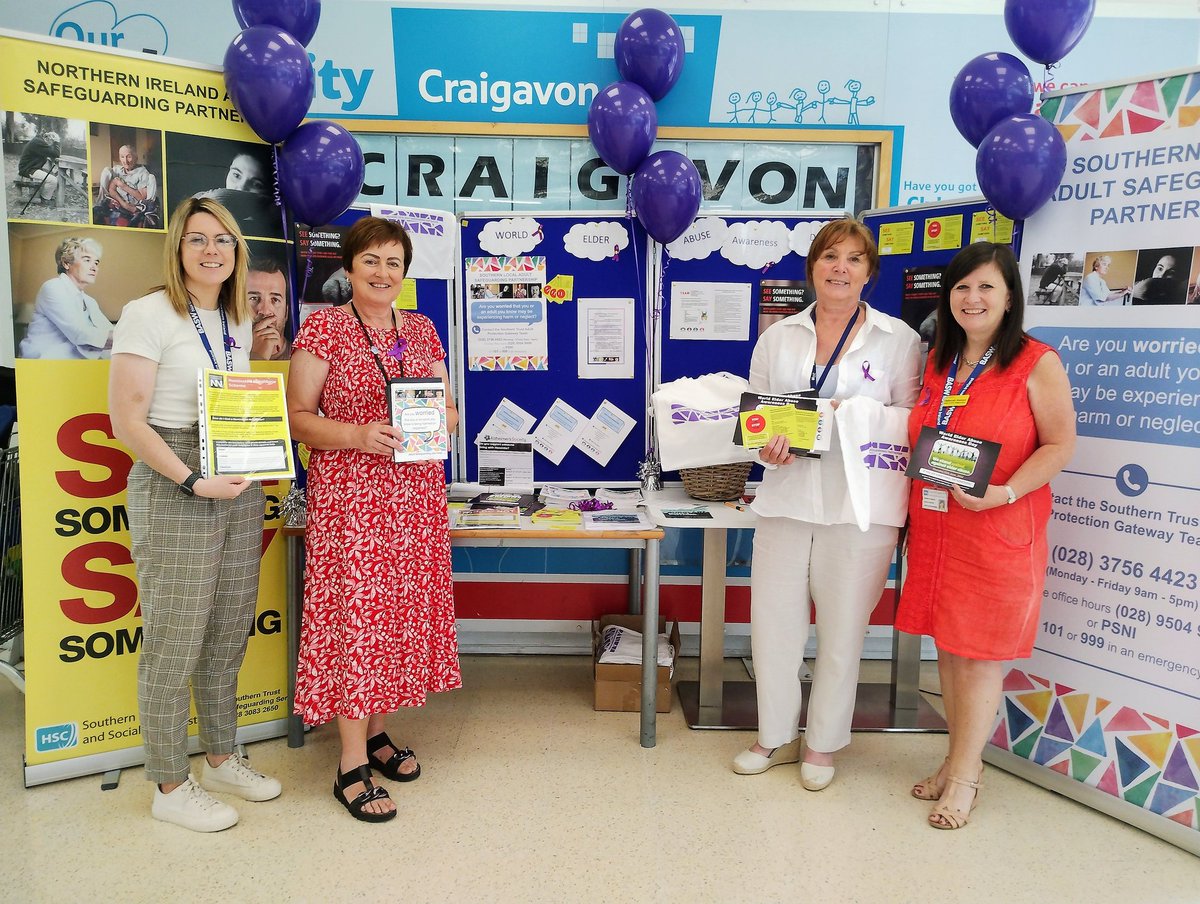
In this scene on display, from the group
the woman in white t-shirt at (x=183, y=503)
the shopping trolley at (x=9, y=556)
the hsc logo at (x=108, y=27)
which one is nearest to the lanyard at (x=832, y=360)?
the woman in white t-shirt at (x=183, y=503)

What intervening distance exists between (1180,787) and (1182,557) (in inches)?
26.8

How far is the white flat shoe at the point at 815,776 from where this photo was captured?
99.1 inches

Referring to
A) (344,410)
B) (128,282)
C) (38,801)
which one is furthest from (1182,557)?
(38,801)

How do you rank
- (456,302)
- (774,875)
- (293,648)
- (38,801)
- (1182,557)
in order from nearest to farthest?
(774,875), (1182,557), (38,801), (293,648), (456,302)

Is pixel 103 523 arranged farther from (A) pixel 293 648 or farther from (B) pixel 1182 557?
(B) pixel 1182 557

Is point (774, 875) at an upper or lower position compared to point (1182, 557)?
lower

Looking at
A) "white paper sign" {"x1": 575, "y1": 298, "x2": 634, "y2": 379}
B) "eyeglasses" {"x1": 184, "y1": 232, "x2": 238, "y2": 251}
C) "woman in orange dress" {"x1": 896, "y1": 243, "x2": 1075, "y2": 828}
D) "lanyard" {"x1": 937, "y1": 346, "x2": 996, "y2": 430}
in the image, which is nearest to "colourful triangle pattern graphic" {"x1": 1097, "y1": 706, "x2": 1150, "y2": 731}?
"woman in orange dress" {"x1": 896, "y1": 243, "x2": 1075, "y2": 828}

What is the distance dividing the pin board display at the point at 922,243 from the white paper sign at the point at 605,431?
1.21 m

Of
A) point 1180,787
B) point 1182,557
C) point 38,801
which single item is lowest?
point 38,801

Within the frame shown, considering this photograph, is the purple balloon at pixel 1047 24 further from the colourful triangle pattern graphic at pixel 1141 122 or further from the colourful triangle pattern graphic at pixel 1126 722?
the colourful triangle pattern graphic at pixel 1126 722

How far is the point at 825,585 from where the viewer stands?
2404 millimetres

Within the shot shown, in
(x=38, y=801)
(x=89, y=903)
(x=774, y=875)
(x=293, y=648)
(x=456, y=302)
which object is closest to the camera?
(x=89, y=903)

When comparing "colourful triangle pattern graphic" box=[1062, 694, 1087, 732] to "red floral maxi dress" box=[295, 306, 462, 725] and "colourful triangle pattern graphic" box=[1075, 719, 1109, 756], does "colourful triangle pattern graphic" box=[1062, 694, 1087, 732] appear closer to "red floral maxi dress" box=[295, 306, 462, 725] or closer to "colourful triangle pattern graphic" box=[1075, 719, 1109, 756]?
"colourful triangle pattern graphic" box=[1075, 719, 1109, 756]

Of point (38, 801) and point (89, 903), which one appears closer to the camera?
point (89, 903)
